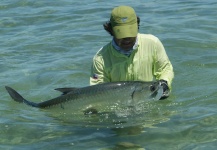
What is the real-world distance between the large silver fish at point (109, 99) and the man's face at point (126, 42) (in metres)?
0.53

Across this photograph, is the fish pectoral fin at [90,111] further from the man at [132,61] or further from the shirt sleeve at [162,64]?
the shirt sleeve at [162,64]

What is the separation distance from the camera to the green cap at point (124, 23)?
21.0 ft

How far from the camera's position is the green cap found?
21.0ft

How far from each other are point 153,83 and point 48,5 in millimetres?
10158

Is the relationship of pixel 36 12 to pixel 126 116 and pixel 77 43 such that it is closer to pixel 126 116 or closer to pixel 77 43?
pixel 77 43

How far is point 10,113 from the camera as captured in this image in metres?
7.93

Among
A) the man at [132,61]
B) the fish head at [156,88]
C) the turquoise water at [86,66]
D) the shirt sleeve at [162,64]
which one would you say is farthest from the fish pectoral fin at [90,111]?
the shirt sleeve at [162,64]

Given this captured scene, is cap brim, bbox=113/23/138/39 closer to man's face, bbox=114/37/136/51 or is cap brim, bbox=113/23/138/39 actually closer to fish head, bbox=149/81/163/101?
man's face, bbox=114/37/136/51

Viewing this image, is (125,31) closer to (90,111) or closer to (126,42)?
(126,42)

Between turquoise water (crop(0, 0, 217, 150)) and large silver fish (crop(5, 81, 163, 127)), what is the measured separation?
259 mm

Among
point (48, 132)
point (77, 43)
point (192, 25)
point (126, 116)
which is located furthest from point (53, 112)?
point (192, 25)

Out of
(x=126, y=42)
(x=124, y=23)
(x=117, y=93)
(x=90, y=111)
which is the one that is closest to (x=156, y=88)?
(x=117, y=93)

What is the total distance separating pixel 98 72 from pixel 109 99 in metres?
0.58

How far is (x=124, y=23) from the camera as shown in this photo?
6.41 meters
